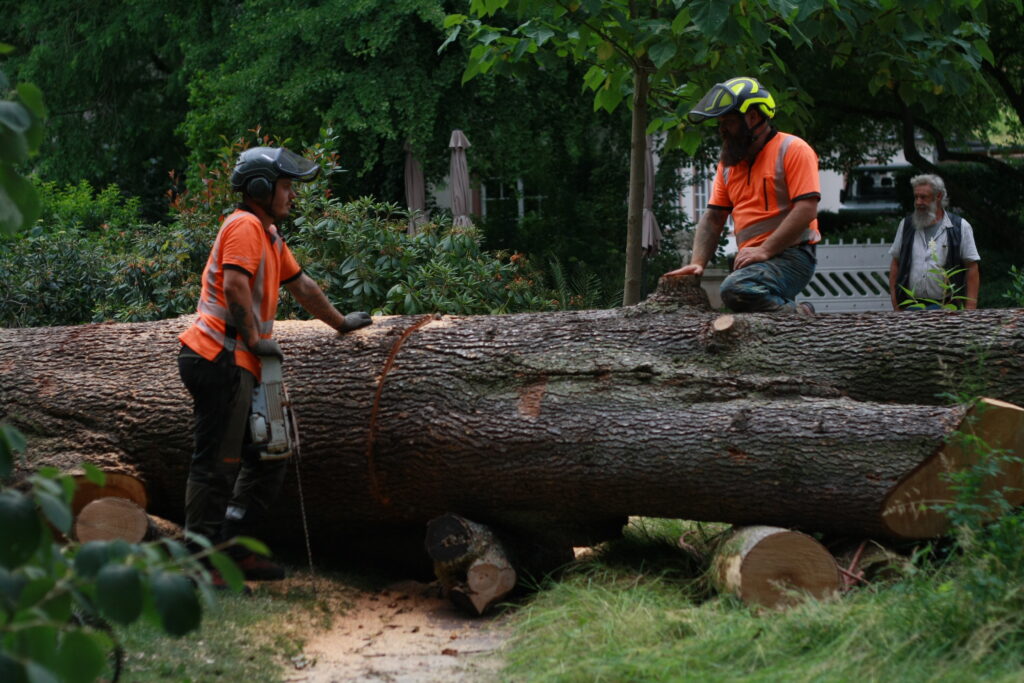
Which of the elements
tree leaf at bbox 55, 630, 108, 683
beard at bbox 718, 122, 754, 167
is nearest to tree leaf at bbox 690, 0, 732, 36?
beard at bbox 718, 122, 754, 167

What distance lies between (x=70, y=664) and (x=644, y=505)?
3.67 m

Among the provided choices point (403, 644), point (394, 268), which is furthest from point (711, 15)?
point (394, 268)

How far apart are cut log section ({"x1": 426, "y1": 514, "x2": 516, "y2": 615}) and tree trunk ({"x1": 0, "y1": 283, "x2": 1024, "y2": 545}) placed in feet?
0.60

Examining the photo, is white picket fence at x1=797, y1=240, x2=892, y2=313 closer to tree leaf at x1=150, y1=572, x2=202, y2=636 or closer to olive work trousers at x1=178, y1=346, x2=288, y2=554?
olive work trousers at x1=178, y1=346, x2=288, y2=554

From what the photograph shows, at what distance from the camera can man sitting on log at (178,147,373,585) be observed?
16.6ft

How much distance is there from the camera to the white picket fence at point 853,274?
15.1 metres

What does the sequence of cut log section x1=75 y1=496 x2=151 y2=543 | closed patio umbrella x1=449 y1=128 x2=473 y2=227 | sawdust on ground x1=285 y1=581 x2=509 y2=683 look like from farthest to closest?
1. closed patio umbrella x1=449 y1=128 x2=473 y2=227
2. cut log section x1=75 y1=496 x2=151 y2=543
3. sawdust on ground x1=285 y1=581 x2=509 y2=683

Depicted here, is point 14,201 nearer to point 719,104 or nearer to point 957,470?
point 957,470

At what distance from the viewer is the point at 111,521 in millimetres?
5297

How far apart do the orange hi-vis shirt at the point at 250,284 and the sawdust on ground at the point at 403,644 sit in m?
1.25

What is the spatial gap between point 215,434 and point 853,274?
11673mm

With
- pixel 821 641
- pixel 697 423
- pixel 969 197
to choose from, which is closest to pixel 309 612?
pixel 697 423

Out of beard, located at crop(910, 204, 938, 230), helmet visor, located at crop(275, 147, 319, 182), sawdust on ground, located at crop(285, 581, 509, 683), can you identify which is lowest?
sawdust on ground, located at crop(285, 581, 509, 683)

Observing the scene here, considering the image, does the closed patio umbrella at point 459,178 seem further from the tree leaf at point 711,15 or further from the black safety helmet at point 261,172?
the black safety helmet at point 261,172
